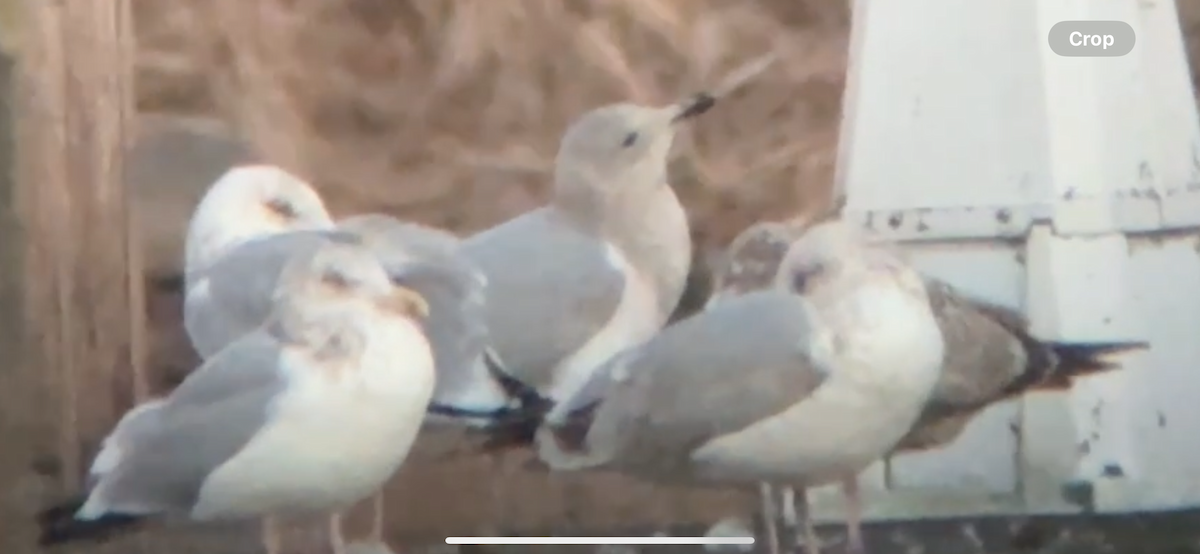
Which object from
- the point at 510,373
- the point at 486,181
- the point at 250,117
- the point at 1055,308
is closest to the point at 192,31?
the point at 250,117

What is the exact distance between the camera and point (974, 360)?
1226 mm

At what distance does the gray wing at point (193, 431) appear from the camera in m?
1.16

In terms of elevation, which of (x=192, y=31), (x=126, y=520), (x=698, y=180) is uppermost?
(x=192, y=31)

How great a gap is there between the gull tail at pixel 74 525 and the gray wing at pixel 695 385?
341 millimetres

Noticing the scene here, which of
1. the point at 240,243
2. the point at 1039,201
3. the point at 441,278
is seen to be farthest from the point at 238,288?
the point at 1039,201

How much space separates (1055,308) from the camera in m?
1.24

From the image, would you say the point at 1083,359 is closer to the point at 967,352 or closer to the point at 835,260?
the point at 967,352

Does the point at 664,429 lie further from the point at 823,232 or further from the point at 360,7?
the point at 360,7

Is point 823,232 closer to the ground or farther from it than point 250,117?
closer to the ground

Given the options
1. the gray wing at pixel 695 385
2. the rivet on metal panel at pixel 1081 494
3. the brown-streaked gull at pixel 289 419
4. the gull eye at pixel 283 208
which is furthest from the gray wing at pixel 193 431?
the rivet on metal panel at pixel 1081 494

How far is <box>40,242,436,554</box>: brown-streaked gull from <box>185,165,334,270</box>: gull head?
0.05m

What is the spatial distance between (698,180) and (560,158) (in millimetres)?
110

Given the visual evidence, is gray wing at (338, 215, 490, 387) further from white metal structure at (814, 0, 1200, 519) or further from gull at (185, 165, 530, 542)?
white metal structure at (814, 0, 1200, 519)

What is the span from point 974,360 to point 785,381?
6.4 inches
